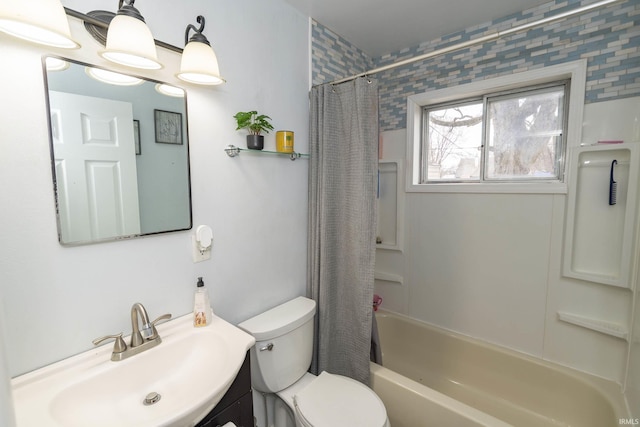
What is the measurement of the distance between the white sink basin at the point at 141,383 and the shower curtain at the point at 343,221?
72 centimetres

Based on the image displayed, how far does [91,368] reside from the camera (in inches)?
36.7

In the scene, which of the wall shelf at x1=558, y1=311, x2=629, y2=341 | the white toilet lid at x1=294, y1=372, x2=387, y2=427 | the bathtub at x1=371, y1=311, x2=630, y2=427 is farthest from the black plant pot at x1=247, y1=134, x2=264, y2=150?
the wall shelf at x1=558, y1=311, x2=629, y2=341

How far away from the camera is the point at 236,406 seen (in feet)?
3.61

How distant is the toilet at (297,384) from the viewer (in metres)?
1.26

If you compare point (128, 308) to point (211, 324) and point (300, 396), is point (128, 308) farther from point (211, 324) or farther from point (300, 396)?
point (300, 396)

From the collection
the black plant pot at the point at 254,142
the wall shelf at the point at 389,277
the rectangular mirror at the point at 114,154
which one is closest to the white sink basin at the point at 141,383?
the rectangular mirror at the point at 114,154

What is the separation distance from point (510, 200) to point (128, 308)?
2.12 m

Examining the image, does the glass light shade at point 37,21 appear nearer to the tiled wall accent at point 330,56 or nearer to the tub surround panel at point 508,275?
the tiled wall accent at point 330,56

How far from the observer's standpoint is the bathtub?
4.70 ft

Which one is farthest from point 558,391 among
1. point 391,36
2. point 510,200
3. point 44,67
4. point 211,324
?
point 44,67

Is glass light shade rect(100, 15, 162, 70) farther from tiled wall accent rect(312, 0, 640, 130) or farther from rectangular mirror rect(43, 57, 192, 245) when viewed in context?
tiled wall accent rect(312, 0, 640, 130)

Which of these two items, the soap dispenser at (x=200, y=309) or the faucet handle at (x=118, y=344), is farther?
the soap dispenser at (x=200, y=309)

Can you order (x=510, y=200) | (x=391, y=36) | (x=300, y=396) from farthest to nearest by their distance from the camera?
(x=391, y=36) → (x=510, y=200) → (x=300, y=396)

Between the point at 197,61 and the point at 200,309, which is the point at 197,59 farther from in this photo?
the point at 200,309
